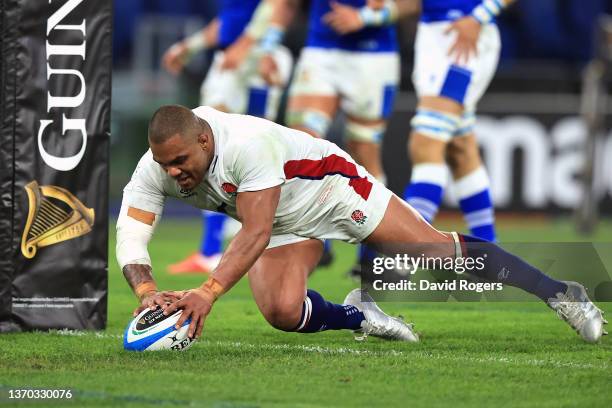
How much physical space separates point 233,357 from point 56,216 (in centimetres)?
133

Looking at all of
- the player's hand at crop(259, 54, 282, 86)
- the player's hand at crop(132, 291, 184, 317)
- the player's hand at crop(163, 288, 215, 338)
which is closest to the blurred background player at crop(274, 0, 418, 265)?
the player's hand at crop(259, 54, 282, 86)

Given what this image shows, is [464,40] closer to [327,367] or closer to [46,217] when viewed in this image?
[46,217]

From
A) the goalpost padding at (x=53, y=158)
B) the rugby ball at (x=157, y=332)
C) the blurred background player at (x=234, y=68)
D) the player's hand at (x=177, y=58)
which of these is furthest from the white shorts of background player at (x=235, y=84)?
the rugby ball at (x=157, y=332)

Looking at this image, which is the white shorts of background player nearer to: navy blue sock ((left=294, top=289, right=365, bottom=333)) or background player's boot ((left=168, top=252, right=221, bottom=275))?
background player's boot ((left=168, top=252, right=221, bottom=275))

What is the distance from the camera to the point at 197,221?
1677cm

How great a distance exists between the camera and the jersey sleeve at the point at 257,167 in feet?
18.3

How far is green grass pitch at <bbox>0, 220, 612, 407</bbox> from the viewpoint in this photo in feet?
15.5

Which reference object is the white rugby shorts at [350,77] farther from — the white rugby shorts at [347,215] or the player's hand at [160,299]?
the player's hand at [160,299]

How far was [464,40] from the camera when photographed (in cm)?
877

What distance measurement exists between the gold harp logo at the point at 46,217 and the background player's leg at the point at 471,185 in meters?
3.24

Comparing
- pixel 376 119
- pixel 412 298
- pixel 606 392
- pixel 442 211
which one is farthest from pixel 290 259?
pixel 442 211

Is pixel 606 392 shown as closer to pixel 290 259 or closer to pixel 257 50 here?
pixel 290 259

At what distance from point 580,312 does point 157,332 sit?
203 centimetres

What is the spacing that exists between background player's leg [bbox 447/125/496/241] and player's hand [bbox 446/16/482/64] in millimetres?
516
